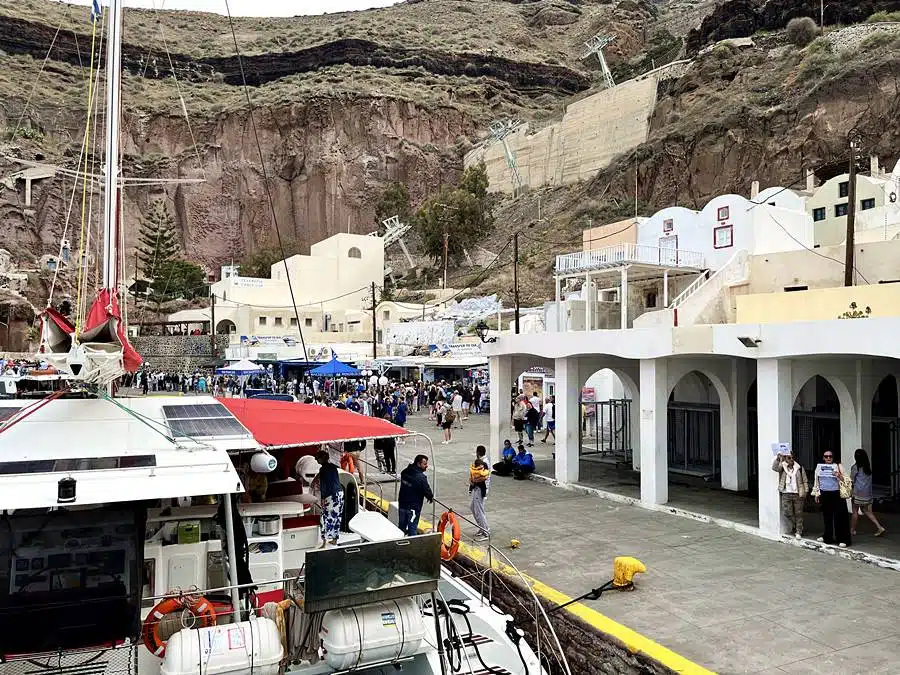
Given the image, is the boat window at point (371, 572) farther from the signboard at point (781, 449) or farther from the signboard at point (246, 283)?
the signboard at point (246, 283)

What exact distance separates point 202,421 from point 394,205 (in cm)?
7445

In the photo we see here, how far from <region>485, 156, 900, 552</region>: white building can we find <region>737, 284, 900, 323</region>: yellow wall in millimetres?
19

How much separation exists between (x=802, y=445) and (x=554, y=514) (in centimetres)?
548

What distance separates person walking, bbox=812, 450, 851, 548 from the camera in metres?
10.2

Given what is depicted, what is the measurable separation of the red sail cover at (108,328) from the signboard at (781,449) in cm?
881

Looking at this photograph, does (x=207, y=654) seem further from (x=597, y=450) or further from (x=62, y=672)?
(x=597, y=450)

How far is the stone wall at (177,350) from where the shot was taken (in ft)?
163

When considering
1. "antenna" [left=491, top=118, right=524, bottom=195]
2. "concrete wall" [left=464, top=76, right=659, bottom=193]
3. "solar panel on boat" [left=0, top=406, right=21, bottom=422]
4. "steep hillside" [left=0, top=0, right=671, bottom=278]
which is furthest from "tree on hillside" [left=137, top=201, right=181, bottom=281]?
"solar panel on boat" [left=0, top=406, right=21, bottom=422]

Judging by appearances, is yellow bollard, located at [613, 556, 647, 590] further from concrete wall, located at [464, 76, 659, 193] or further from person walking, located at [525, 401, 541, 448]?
concrete wall, located at [464, 76, 659, 193]

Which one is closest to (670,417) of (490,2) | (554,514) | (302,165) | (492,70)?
(554,514)

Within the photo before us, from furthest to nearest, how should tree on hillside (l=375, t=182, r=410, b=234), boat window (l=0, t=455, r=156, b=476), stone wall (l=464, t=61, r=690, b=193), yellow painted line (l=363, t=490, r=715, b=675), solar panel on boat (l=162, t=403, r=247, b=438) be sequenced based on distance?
1. tree on hillside (l=375, t=182, r=410, b=234)
2. stone wall (l=464, t=61, r=690, b=193)
3. yellow painted line (l=363, t=490, r=715, b=675)
4. solar panel on boat (l=162, t=403, r=247, b=438)
5. boat window (l=0, t=455, r=156, b=476)

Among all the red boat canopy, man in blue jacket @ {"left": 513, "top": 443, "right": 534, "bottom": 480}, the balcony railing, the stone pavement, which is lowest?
the stone pavement

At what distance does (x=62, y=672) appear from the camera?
15.0ft

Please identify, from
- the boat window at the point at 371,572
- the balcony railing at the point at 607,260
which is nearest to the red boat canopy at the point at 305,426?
the boat window at the point at 371,572
